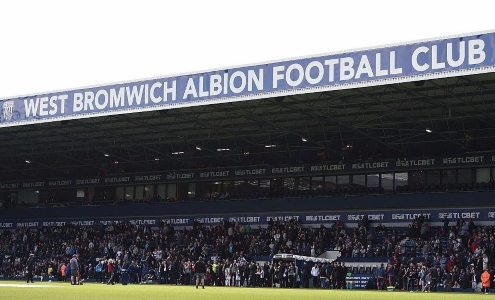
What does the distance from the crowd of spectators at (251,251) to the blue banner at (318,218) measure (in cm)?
66

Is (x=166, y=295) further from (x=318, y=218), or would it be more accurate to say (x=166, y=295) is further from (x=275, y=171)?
(x=275, y=171)

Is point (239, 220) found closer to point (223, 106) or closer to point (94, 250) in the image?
point (94, 250)

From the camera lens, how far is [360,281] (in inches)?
1683

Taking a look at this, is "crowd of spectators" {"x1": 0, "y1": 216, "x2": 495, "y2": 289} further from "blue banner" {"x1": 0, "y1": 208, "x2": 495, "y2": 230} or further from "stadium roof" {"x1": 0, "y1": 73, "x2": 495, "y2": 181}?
"stadium roof" {"x1": 0, "y1": 73, "x2": 495, "y2": 181}

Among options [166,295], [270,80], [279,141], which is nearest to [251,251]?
[279,141]

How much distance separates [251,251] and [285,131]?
709cm

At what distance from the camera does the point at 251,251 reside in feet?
163

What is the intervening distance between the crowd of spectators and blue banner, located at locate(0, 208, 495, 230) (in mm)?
660

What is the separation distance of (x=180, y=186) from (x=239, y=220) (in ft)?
22.7

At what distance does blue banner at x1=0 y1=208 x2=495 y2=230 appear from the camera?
47.0 meters

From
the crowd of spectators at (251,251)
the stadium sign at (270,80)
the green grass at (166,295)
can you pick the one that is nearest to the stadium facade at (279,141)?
the stadium sign at (270,80)

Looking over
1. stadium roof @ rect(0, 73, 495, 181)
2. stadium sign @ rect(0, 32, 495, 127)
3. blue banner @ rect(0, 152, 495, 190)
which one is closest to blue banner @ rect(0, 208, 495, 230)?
blue banner @ rect(0, 152, 495, 190)

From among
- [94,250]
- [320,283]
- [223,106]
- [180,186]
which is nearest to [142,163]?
[180,186]

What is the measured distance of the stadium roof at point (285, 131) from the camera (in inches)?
1634
